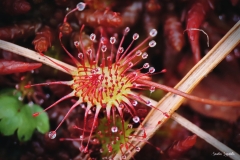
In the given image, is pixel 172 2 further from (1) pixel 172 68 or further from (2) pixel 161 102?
(2) pixel 161 102

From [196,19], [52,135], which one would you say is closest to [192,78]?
[196,19]

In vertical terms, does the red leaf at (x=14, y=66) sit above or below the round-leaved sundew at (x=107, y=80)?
above

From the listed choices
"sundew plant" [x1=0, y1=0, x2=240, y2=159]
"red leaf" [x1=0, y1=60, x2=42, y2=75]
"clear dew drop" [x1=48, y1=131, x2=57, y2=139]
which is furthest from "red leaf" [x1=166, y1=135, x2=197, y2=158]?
"red leaf" [x1=0, y1=60, x2=42, y2=75]

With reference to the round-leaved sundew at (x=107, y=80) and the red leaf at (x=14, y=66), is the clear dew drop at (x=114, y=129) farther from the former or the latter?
the red leaf at (x=14, y=66)

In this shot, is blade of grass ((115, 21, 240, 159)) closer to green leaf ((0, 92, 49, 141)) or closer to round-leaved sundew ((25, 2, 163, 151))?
round-leaved sundew ((25, 2, 163, 151))

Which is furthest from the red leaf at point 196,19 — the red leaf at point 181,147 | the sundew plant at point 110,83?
the red leaf at point 181,147

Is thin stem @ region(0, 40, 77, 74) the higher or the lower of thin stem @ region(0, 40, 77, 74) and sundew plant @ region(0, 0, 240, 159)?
the higher
